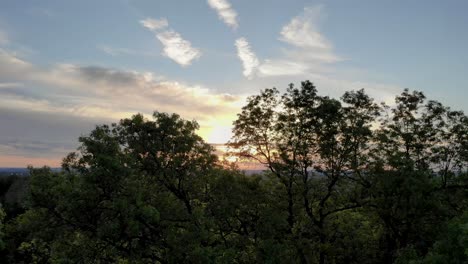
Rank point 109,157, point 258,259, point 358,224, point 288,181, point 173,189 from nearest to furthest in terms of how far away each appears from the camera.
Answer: point 109,157 < point 258,259 < point 173,189 < point 288,181 < point 358,224

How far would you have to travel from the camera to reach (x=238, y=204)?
2895 cm

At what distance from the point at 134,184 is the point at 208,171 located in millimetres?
5986

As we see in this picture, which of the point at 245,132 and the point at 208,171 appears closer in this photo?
the point at 208,171

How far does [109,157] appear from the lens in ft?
78.2

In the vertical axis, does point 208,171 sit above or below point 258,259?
above

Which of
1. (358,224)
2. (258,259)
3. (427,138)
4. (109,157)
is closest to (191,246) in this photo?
(258,259)

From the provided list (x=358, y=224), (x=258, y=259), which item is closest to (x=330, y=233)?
(x=358, y=224)

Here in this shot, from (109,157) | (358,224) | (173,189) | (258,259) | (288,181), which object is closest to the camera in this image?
(109,157)

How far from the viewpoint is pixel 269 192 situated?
31.5 m

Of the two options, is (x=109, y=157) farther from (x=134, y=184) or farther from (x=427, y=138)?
(x=427, y=138)

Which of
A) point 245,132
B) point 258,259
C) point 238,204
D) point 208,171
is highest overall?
point 245,132

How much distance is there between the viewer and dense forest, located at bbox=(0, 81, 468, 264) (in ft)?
80.7

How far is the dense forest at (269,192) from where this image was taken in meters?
24.6

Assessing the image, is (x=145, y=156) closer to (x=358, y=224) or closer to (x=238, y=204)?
(x=238, y=204)
